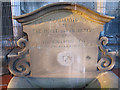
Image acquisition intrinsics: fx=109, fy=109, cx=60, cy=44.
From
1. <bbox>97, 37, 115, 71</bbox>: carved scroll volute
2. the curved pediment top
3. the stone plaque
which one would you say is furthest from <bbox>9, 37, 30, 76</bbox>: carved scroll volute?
<bbox>97, 37, 115, 71</bbox>: carved scroll volute

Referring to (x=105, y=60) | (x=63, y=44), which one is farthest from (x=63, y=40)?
(x=105, y=60)

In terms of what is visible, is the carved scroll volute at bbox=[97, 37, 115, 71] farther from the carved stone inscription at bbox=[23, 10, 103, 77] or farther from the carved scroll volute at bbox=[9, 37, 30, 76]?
the carved scroll volute at bbox=[9, 37, 30, 76]

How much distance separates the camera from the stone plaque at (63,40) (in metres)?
1.96

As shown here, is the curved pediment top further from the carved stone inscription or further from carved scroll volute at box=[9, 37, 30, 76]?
carved scroll volute at box=[9, 37, 30, 76]

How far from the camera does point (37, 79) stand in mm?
2201

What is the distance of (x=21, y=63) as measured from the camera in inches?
82.7

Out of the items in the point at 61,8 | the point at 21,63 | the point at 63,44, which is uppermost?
the point at 61,8

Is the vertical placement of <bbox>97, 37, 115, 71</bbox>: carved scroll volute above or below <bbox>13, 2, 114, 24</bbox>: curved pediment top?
below

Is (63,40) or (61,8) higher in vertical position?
(61,8)

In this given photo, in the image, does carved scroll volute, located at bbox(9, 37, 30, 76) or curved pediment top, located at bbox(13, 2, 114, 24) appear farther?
carved scroll volute, located at bbox(9, 37, 30, 76)

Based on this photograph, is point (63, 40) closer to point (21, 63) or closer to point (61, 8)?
point (61, 8)

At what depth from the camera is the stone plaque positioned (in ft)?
6.44

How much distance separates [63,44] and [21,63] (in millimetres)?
891

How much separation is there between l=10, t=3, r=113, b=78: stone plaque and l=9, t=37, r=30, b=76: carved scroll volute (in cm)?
8
